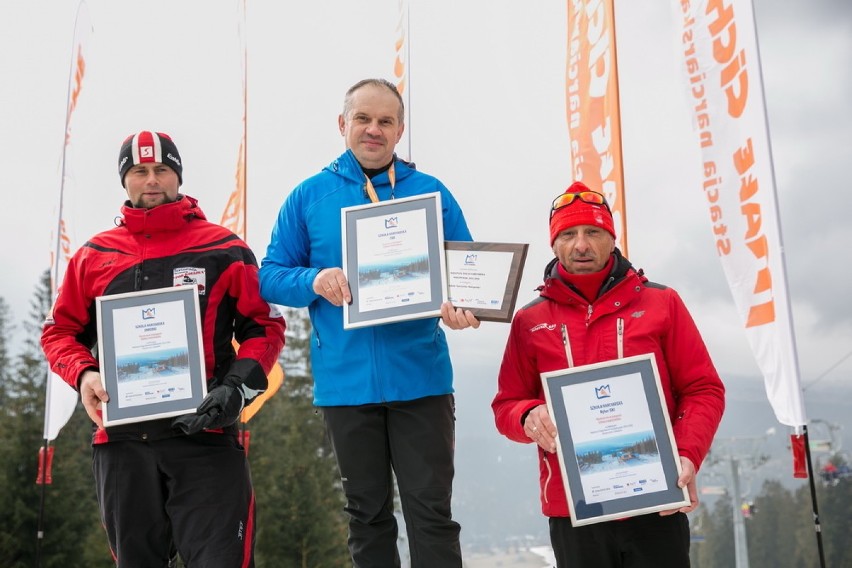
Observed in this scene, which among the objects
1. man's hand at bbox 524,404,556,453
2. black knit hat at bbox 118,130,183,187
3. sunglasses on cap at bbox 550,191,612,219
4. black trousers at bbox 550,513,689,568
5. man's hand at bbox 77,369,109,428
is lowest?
black trousers at bbox 550,513,689,568

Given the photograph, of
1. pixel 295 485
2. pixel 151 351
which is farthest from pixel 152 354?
pixel 295 485

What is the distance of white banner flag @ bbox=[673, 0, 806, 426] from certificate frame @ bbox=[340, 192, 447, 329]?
2.60 m

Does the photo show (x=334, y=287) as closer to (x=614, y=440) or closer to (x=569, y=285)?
(x=569, y=285)

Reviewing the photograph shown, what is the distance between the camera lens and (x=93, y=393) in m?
2.53

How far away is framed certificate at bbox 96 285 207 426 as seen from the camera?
2.51 meters

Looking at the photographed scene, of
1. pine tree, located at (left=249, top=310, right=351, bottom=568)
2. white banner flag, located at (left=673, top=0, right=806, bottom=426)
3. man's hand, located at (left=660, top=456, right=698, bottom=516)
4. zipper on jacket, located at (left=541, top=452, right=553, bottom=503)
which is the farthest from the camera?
pine tree, located at (left=249, top=310, right=351, bottom=568)

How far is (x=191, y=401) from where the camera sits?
2.51 meters

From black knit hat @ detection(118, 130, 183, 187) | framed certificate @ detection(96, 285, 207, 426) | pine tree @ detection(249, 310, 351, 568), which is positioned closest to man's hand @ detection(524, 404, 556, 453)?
framed certificate @ detection(96, 285, 207, 426)

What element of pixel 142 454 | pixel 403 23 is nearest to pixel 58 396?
pixel 403 23

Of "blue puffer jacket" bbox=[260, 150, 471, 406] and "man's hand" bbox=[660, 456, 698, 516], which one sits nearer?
"man's hand" bbox=[660, 456, 698, 516]

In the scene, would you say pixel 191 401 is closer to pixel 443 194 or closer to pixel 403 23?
pixel 443 194

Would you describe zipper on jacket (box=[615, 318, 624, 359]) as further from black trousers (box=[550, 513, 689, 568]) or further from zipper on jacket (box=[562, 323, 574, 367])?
black trousers (box=[550, 513, 689, 568])

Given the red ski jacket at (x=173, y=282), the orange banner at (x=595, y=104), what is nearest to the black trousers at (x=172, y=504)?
the red ski jacket at (x=173, y=282)

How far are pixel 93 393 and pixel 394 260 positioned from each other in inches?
41.6
